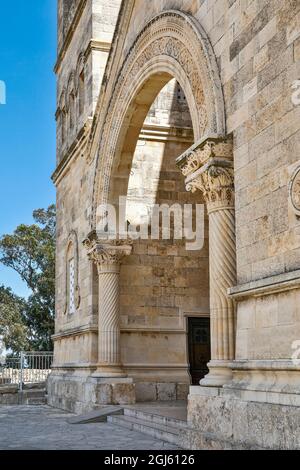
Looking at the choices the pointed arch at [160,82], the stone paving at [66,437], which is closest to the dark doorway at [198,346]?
the stone paving at [66,437]

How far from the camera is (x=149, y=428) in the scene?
31.9ft

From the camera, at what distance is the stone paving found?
8.59 m

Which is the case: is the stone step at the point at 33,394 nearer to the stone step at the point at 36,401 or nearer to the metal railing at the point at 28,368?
the stone step at the point at 36,401

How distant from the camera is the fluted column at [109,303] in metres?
12.9

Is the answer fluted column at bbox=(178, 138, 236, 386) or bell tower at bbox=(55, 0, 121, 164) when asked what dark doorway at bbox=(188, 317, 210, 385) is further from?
fluted column at bbox=(178, 138, 236, 386)

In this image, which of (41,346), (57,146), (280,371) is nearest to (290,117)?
(280,371)

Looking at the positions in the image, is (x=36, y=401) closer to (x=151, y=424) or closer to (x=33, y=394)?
(x=33, y=394)

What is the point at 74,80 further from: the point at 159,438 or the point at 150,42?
the point at 159,438

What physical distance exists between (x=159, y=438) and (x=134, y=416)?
200 centimetres

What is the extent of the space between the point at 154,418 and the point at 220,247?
349 cm

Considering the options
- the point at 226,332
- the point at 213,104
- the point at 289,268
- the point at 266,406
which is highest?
the point at 213,104

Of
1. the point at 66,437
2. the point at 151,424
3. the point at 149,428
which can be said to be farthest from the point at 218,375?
the point at 66,437

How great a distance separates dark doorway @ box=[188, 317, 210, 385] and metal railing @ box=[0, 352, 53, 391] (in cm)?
990

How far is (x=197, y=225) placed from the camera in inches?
556
